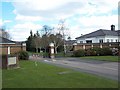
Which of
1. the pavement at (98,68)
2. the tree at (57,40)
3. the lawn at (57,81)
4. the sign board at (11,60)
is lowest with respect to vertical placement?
the pavement at (98,68)

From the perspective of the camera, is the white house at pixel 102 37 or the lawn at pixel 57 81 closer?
the lawn at pixel 57 81

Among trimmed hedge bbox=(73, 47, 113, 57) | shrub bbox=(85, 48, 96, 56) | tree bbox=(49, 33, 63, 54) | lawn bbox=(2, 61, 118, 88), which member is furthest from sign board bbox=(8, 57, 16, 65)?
tree bbox=(49, 33, 63, 54)

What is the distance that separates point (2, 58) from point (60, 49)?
4699 cm

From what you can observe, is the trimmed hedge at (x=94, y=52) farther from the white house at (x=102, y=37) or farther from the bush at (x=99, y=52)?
the white house at (x=102, y=37)

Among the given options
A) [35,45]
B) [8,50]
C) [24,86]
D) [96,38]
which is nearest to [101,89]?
[24,86]

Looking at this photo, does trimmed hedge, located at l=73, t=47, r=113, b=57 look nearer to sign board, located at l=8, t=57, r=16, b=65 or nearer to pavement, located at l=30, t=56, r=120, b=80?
pavement, located at l=30, t=56, r=120, b=80

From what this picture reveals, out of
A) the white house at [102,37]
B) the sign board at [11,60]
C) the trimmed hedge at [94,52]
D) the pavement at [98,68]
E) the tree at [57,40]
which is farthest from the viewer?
the white house at [102,37]

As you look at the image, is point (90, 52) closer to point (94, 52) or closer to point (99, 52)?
point (94, 52)

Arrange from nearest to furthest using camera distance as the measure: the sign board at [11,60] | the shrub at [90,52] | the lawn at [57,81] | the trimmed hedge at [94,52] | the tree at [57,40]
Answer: the lawn at [57,81]
the sign board at [11,60]
the trimmed hedge at [94,52]
the shrub at [90,52]
the tree at [57,40]

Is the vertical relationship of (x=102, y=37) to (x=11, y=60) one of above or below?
above

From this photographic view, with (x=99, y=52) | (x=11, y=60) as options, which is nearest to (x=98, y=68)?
(x=11, y=60)

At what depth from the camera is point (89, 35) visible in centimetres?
6575

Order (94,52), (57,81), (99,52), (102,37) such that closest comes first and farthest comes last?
(57,81) → (99,52) → (94,52) → (102,37)

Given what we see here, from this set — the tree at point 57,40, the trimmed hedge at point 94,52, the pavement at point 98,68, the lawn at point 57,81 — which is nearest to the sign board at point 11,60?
the lawn at point 57,81
